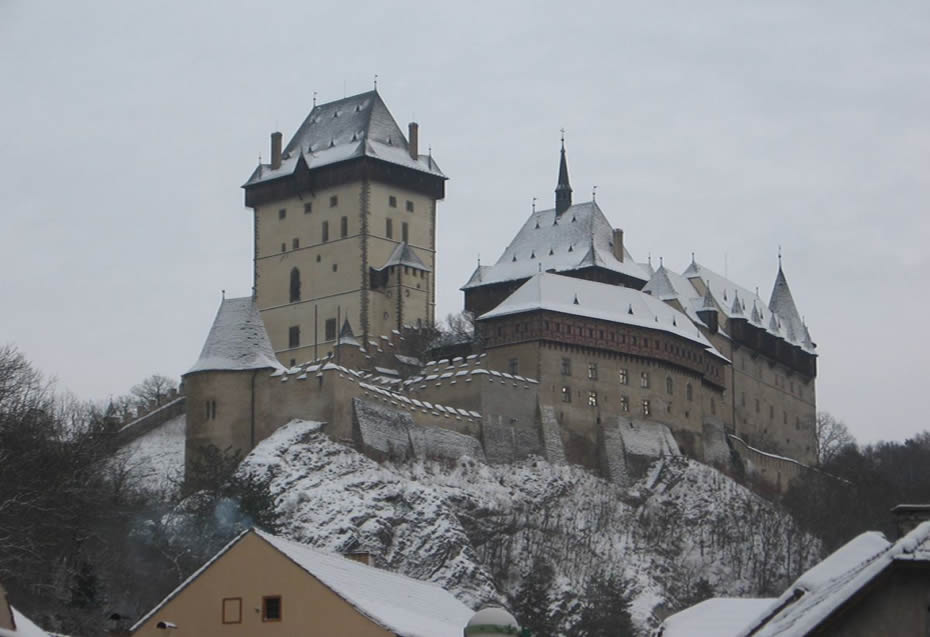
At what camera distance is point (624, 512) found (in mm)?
84625

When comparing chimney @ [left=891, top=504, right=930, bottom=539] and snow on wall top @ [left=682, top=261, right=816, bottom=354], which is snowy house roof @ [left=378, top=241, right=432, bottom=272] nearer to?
snow on wall top @ [left=682, top=261, right=816, bottom=354]

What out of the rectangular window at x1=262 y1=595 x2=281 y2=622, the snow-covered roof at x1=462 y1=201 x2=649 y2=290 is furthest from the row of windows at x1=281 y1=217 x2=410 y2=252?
the rectangular window at x1=262 y1=595 x2=281 y2=622

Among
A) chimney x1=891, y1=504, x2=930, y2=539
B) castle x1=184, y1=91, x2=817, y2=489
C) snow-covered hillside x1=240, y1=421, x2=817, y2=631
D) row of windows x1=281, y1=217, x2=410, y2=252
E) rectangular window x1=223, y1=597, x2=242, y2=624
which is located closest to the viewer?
chimney x1=891, y1=504, x2=930, y2=539

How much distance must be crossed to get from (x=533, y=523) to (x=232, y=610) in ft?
173

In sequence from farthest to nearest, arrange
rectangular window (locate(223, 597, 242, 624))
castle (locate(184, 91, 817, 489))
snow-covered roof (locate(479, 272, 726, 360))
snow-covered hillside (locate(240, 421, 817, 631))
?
snow-covered roof (locate(479, 272, 726, 360)) < castle (locate(184, 91, 817, 489)) < snow-covered hillside (locate(240, 421, 817, 631)) < rectangular window (locate(223, 597, 242, 624))

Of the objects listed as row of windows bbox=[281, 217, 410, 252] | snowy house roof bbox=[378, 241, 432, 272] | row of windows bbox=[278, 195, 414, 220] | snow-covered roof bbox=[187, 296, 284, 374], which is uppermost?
row of windows bbox=[278, 195, 414, 220]

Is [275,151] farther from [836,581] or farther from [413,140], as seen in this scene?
[836,581]

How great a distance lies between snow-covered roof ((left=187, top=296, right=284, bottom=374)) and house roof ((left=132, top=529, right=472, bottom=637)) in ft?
162

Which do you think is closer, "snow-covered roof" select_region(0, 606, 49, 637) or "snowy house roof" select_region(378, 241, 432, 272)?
"snow-covered roof" select_region(0, 606, 49, 637)

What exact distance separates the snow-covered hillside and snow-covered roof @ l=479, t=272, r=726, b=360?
22.0 ft

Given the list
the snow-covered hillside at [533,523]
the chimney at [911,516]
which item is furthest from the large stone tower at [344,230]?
the chimney at [911,516]

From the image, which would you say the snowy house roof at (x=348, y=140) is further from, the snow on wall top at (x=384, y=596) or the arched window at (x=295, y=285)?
the snow on wall top at (x=384, y=596)

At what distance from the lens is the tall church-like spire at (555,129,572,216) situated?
106688 mm

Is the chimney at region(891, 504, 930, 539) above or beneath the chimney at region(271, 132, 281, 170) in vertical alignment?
beneath
